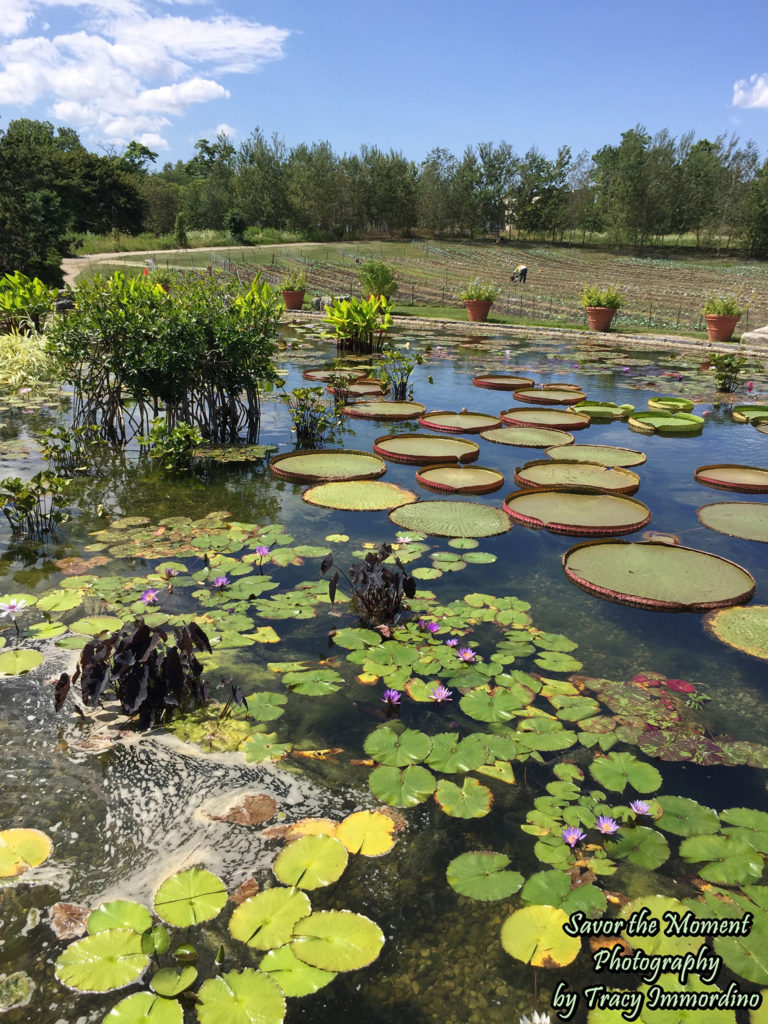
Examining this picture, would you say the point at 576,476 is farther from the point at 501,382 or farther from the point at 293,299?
the point at 293,299

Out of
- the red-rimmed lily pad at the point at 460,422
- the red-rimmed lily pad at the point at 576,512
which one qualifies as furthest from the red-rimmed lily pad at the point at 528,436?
the red-rimmed lily pad at the point at 576,512

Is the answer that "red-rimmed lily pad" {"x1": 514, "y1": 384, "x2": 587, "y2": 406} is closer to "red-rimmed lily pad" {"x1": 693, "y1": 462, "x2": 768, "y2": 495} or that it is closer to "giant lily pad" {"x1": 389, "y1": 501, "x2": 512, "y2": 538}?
"red-rimmed lily pad" {"x1": 693, "y1": 462, "x2": 768, "y2": 495}

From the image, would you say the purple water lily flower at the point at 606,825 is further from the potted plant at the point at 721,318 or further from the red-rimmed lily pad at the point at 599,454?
the potted plant at the point at 721,318

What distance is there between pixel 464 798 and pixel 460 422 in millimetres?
5019

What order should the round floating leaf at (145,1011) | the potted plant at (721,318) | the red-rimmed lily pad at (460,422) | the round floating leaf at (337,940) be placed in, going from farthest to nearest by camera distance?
the potted plant at (721,318) < the red-rimmed lily pad at (460,422) < the round floating leaf at (337,940) < the round floating leaf at (145,1011)

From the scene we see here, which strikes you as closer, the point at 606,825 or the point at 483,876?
the point at 483,876

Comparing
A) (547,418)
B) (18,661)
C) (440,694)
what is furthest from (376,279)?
(440,694)

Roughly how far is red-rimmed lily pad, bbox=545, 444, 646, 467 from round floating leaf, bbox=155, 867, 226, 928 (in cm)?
449

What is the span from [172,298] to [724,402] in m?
6.85

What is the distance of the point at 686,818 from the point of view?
2002 mm

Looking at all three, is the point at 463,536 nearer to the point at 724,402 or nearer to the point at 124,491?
the point at 124,491

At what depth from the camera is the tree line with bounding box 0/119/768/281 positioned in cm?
3994

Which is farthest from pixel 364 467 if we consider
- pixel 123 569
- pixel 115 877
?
pixel 115 877

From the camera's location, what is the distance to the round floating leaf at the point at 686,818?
1.96 m
